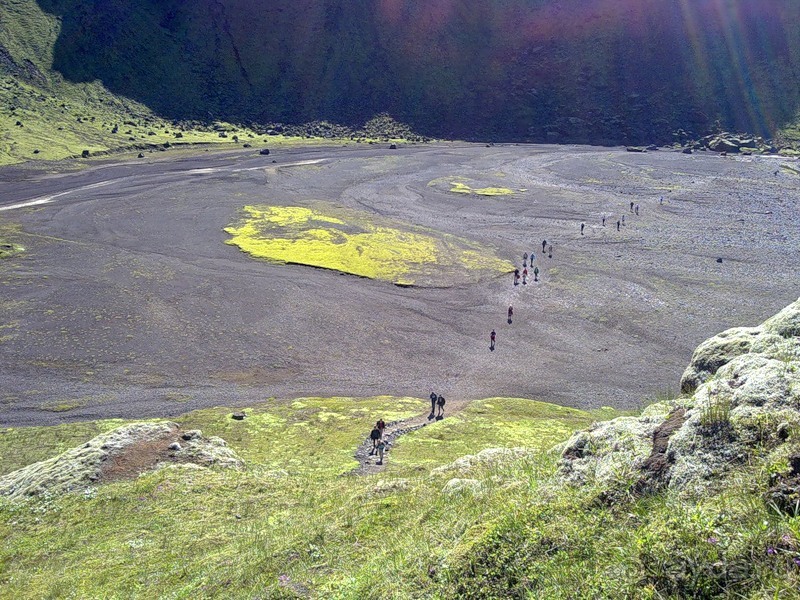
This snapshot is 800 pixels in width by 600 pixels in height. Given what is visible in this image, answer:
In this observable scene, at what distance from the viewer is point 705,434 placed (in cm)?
745

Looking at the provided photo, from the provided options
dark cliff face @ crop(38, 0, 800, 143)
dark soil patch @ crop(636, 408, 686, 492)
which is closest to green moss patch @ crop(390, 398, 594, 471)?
dark soil patch @ crop(636, 408, 686, 492)

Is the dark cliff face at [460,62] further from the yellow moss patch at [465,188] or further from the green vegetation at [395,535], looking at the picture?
the green vegetation at [395,535]

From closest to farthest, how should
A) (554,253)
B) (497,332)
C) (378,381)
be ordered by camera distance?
(378,381)
(497,332)
(554,253)

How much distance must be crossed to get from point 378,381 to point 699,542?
28.0m

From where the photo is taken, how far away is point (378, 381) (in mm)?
33031

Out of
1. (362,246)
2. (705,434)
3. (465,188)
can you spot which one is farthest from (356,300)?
(465,188)

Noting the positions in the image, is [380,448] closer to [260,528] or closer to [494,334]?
[260,528]

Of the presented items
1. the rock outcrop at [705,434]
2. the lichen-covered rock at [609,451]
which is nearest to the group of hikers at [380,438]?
the lichen-covered rock at [609,451]

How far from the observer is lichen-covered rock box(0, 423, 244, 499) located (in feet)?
55.4

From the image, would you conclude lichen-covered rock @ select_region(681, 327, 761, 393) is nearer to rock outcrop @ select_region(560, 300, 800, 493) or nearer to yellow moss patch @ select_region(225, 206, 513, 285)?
rock outcrop @ select_region(560, 300, 800, 493)

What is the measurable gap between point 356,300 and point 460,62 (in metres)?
131

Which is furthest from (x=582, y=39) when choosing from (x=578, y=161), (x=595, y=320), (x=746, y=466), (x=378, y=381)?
(x=746, y=466)

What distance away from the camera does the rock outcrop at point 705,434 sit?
22.7 ft

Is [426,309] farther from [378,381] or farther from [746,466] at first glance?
[746,466]
